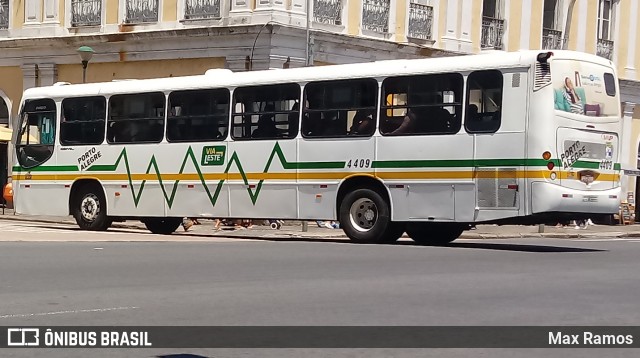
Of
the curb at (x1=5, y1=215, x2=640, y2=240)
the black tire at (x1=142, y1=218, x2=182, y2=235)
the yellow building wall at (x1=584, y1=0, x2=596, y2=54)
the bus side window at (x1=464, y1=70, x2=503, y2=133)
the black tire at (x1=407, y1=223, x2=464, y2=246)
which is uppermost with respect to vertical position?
the yellow building wall at (x1=584, y1=0, x2=596, y2=54)

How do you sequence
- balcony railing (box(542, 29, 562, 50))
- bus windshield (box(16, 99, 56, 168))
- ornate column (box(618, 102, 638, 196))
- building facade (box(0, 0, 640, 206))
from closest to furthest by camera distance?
bus windshield (box(16, 99, 56, 168)) → building facade (box(0, 0, 640, 206)) → balcony railing (box(542, 29, 562, 50)) → ornate column (box(618, 102, 638, 196))

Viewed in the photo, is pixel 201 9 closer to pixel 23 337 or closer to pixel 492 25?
pixel 492 25

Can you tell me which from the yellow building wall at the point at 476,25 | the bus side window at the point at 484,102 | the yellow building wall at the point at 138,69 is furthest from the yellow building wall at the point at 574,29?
the bus side window at the point at 484,102

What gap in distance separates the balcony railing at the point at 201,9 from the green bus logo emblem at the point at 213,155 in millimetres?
12422

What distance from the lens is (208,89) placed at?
25797mm

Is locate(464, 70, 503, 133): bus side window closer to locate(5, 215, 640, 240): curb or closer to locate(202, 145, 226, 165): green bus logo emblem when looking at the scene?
locate(202, 145, 226, 165): green bus logo emblem

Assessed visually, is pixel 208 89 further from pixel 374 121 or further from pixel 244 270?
pixel 244 270

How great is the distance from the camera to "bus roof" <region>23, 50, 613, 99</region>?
22.3 meters

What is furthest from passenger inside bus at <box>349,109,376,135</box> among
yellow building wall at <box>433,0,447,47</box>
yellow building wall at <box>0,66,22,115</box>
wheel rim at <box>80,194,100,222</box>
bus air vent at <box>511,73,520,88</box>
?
yellow building wall at <box>0,66,22,115</box>

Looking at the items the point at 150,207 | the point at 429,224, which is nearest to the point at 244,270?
the point at 429,224

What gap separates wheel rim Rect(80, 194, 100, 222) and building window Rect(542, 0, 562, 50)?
73.7 feet

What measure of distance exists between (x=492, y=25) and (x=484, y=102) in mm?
22373

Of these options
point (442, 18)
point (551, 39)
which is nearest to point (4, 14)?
point (442, 18)
